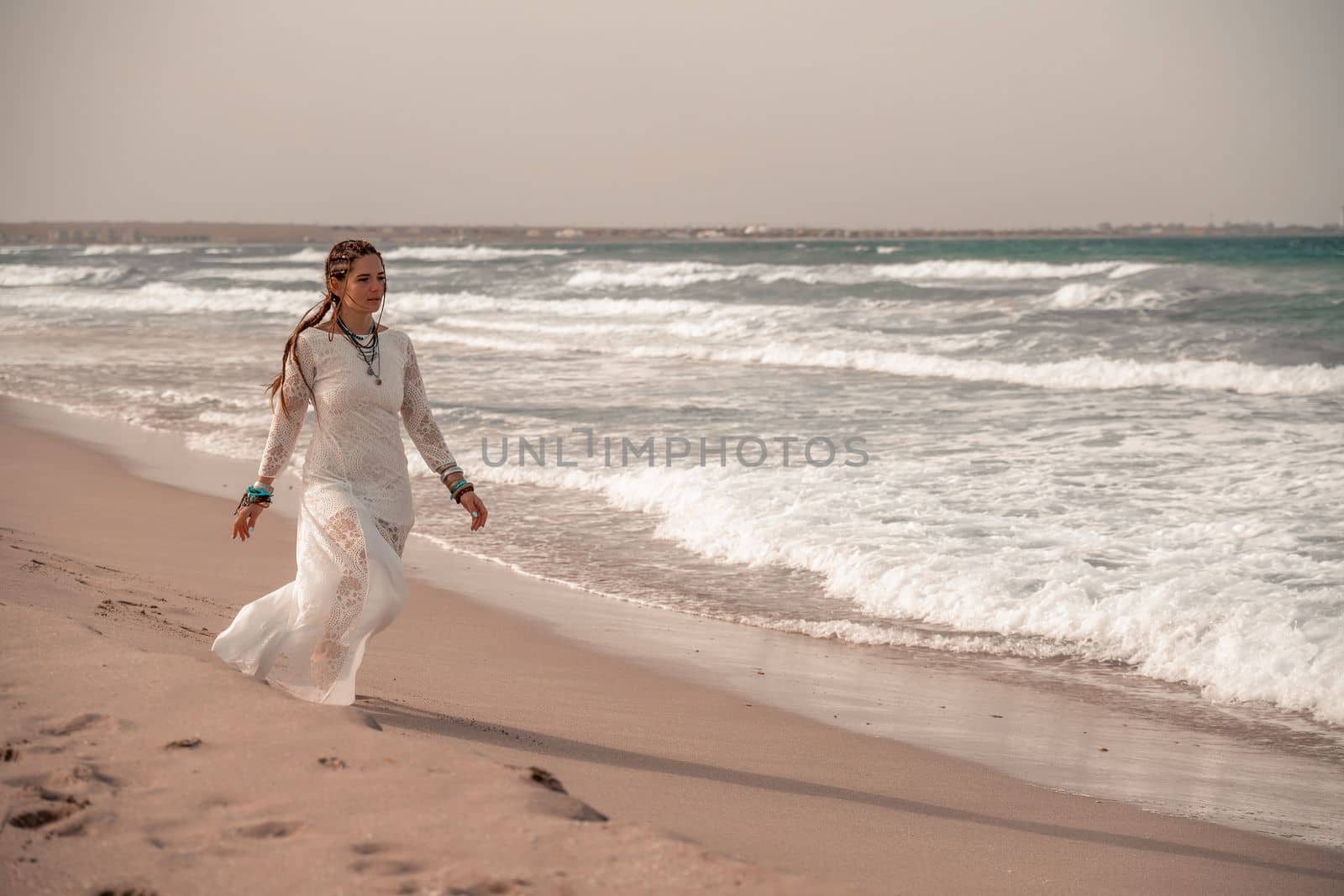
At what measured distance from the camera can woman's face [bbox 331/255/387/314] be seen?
3945mm

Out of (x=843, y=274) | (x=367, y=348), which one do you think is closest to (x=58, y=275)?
(x=843, y=274)

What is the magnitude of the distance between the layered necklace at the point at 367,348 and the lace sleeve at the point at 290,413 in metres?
0.14

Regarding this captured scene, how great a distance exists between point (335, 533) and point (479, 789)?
1288 mm

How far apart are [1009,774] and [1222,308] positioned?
22.2m

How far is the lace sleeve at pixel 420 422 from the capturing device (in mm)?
4238

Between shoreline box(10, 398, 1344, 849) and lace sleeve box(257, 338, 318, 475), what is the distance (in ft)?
7.26

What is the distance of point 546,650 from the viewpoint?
228 inches

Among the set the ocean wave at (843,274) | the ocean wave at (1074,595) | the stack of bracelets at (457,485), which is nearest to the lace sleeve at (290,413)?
the stack of bracelets at (457,485)

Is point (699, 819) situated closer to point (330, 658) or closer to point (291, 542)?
point (330, 658)

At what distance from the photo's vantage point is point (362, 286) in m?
3.95

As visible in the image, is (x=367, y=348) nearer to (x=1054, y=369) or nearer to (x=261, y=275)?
(x=1054, y=369)

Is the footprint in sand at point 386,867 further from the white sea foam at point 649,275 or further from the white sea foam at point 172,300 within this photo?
the white sea foam at point 649,275

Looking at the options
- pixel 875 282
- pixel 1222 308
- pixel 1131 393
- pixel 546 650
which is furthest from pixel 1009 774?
pixel 875 282

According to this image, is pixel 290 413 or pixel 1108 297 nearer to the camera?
pixel 290 413
